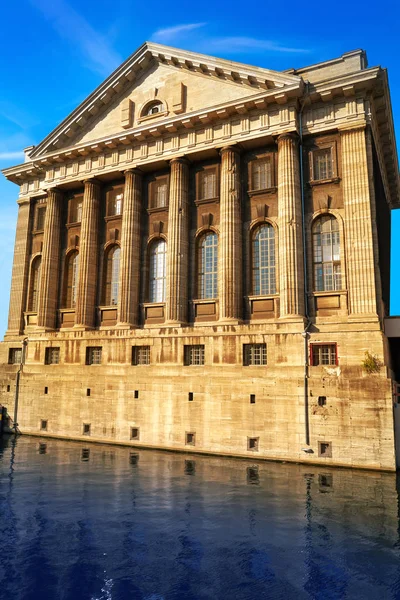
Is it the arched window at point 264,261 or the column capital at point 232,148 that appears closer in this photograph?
the arched window at point 264,261

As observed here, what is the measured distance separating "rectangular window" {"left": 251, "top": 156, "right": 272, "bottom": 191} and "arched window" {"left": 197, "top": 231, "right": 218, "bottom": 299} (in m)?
4.14

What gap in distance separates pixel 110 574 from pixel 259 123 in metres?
25.5

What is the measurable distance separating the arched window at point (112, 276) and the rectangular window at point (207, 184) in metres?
7.42

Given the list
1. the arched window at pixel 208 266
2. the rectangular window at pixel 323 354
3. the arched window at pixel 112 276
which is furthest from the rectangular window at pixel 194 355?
the arched window at pixel 112 276

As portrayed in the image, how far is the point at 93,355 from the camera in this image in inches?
1240

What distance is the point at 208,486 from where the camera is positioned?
18328mm

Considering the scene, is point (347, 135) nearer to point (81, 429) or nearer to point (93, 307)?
point (93, 307)

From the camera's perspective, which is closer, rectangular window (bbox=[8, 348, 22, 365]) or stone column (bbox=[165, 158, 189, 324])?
stone column (bbox=[165, 158, 189, 324])

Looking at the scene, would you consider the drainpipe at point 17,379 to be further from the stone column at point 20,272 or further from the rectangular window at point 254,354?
the rectangular window at point 254,354

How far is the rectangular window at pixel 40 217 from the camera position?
38.0 metres

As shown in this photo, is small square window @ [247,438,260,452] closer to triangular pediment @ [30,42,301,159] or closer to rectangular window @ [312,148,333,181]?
rectangular window @ [312,148,333,181]

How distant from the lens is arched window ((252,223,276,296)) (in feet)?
90.7

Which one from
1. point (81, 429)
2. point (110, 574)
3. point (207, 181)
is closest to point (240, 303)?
point (207, 181)

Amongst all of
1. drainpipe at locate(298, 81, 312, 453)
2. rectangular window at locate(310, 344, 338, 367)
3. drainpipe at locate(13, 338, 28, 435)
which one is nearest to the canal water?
drainpipe at locate(298, 81, 312, 453)
